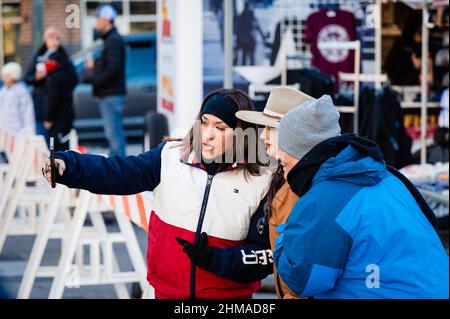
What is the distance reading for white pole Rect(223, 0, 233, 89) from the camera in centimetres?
948

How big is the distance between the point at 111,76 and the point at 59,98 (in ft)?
2.20

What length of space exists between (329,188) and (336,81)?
7.12m

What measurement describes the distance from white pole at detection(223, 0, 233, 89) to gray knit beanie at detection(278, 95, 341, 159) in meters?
5.90

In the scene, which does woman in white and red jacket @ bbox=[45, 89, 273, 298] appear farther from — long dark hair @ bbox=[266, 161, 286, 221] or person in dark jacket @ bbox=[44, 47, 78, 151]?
person in dark jacket @ bbox=[44, 47, 78, 151]

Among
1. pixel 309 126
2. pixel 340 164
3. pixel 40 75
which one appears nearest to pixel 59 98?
pixel 40 75

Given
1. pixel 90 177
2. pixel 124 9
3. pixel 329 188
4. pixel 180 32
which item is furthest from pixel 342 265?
pixel 124 9

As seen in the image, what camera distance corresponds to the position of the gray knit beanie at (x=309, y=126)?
357cm

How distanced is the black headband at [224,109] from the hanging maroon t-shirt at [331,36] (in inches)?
223

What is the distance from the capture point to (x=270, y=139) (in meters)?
4.18

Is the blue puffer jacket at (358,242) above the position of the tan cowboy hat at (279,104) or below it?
below

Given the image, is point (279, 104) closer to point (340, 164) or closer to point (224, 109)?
point (224, 109)

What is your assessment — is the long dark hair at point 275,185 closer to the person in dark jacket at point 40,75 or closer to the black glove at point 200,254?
the black glove at point 200,254

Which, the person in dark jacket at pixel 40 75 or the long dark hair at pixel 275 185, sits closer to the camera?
the long dark hair at pixel 275 185

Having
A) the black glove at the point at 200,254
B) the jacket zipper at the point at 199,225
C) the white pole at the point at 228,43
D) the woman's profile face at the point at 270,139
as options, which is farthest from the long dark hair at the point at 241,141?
the white pole at the point at 228,43
